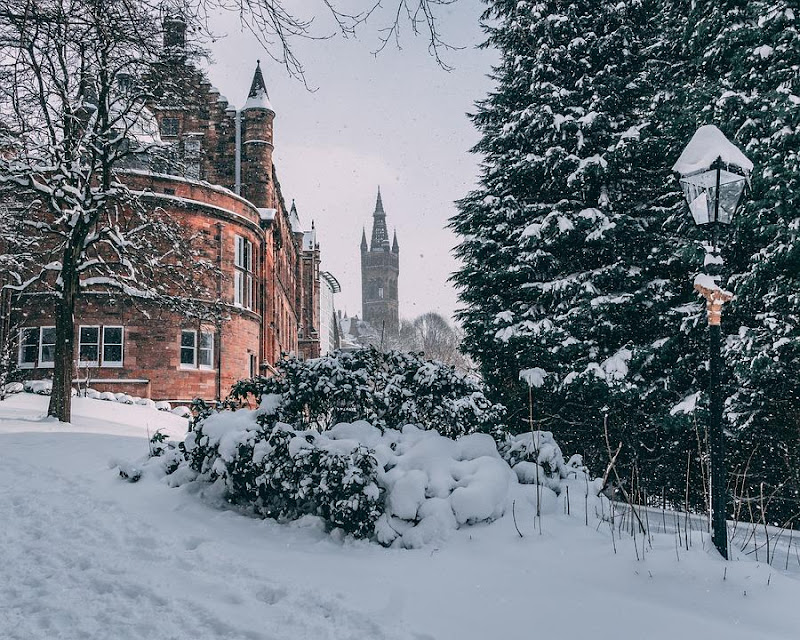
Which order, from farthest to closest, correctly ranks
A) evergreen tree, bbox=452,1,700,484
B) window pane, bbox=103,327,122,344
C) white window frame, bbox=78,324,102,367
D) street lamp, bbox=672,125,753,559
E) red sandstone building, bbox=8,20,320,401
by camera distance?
window pane, bbox=103,327,122,344, red sandstone building, bbox=8,20,320,401, white window frame, bbox=78,324,102,367, evergreen tree, bbox=452,1,700,484, street lamp, bbox=672,125,753,559

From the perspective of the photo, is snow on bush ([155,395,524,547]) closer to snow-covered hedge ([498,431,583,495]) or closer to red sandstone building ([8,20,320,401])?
snow-covered hedge ([498,431,583,495])

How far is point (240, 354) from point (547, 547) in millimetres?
19374

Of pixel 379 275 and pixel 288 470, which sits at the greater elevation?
pixel 379 275


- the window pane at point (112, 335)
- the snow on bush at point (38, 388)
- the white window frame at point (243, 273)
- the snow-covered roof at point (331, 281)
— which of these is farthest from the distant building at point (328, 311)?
the snow on bush at point (38, 388)

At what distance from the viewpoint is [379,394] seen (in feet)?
23.4

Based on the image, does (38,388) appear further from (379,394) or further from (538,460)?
(538,460)

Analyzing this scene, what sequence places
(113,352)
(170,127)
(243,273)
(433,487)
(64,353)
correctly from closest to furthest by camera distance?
1. (433,487)
2. (64,353)
3. (113,352)
4. (243,273)
5. (170,127)

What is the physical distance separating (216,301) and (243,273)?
6.74m

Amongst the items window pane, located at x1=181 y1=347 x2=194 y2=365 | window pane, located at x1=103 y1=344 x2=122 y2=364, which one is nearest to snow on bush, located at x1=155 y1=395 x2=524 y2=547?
window pane, located at x1=103 y1=344 x2=122 y2=364

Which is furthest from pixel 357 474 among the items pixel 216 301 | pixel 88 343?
pixel 88 343

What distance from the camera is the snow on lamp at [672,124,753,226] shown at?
538 cm

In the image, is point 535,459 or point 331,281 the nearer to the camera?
point 535,459

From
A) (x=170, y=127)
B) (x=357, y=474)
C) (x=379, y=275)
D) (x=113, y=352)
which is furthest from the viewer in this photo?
(x=379, y=275)

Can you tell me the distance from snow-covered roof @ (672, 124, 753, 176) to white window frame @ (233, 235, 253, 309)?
19.8 metres
